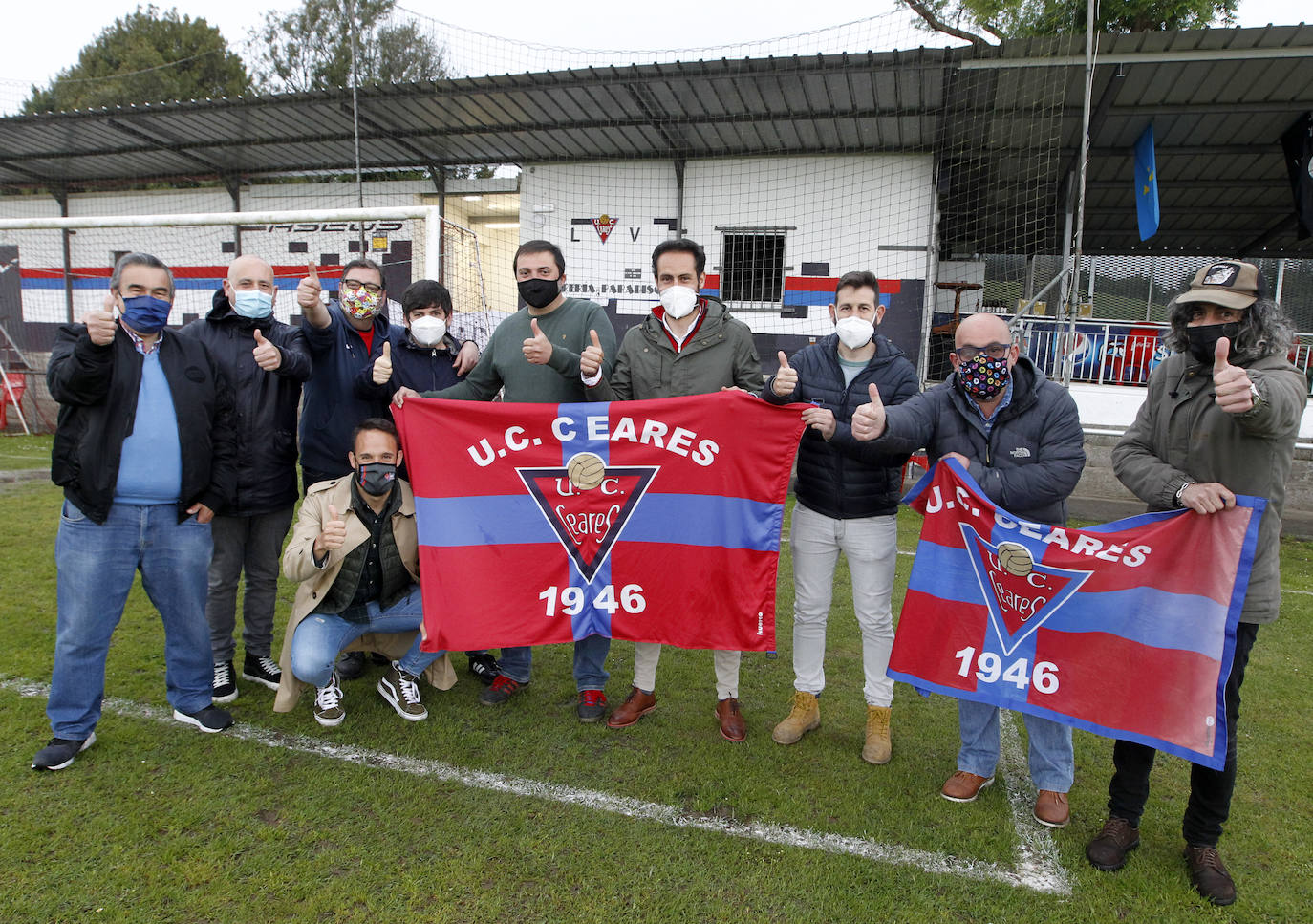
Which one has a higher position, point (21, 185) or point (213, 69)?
point (213, 69)

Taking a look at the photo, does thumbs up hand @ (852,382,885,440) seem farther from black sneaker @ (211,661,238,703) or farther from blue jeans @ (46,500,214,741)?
black sneaker @ (211,661,238,703)

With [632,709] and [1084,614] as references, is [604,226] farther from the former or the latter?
[1084,614]

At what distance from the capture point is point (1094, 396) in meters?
10.4

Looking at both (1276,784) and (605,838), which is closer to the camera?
(605,838)

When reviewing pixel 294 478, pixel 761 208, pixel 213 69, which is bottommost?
pixel 294 478

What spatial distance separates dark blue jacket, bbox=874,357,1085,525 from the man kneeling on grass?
2.23m

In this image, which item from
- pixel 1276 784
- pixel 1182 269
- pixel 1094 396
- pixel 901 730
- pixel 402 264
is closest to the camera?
pixel 1276 784

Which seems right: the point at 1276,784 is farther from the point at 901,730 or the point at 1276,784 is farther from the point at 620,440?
the point at 620,440

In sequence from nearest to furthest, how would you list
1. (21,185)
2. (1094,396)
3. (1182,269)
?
(1094,396) → (21,185) → (1182,269)

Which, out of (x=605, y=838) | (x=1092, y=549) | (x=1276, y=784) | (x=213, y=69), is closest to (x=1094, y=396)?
(x=1276, y=784)

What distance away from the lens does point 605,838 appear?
2771 millimetres

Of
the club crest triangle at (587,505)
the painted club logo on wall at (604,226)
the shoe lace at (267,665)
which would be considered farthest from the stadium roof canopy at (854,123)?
the shoe lace at (267,665)

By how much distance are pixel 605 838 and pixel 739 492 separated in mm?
1471

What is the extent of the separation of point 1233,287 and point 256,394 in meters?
3.94
